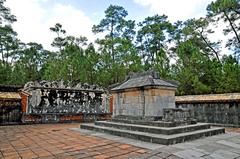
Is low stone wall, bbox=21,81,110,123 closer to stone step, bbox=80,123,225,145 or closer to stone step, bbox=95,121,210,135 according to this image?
stone step, bbox=80,123,225,145

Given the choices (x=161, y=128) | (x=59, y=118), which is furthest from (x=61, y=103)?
(x=161, y=128)

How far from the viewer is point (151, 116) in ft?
21.5

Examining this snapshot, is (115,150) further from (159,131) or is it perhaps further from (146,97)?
(146,97)

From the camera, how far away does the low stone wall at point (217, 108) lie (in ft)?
29.8

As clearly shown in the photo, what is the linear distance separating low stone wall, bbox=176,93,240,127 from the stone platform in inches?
111

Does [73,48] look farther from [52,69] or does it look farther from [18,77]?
[18,77]

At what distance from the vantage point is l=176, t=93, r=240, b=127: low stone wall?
909 centimetres

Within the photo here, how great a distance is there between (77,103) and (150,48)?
11808 millimetres

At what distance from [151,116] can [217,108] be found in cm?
474

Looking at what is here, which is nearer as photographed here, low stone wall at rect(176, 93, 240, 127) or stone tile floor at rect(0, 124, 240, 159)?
stone tile floor at rect(0, 124, 240, 159)

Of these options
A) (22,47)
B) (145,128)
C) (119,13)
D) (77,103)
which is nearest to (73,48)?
(119,13)

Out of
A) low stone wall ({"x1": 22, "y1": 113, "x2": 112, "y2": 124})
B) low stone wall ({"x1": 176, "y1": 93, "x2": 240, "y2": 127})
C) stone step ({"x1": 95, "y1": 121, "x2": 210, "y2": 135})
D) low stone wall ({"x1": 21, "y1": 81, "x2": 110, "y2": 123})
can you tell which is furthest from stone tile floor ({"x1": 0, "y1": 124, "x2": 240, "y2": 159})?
low stone wall ({"x1": 21, "y1": 81, "x2": 110, "y2": 123})

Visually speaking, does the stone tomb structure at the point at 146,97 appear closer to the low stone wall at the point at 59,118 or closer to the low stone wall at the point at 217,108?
the low stone wall at the point at 217,108

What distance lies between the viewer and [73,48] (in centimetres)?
1791
